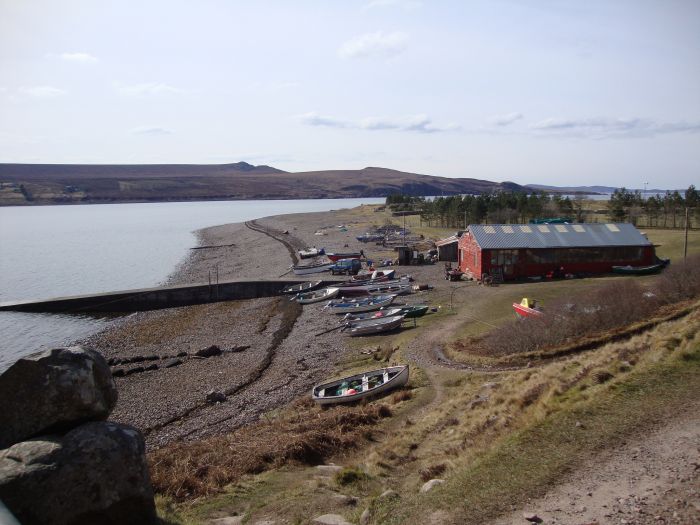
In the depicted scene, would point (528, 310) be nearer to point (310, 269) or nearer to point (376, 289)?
point (376, 289)

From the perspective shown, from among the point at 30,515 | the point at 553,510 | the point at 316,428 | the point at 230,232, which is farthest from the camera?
the point at 230,232

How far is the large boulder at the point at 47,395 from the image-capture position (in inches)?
378

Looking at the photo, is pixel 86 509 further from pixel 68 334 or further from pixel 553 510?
pixel 68 334

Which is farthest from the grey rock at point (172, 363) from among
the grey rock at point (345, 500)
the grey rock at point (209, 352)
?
the grey rock at point (345, 500)

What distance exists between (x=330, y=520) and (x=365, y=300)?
31.3m

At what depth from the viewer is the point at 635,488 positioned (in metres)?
9.79

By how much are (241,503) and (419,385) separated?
36.6 feet

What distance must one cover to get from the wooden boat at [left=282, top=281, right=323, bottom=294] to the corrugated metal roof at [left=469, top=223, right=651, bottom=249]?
47.6 ft

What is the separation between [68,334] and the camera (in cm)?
4269

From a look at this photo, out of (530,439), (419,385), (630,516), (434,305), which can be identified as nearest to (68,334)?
(434,305)

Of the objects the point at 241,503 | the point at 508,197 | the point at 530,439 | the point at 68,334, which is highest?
the point at 508,197

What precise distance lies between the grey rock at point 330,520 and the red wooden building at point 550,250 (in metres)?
35.0

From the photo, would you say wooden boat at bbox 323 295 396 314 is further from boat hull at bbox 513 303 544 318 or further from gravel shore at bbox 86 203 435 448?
boat hull at bbox 513 303 544 318

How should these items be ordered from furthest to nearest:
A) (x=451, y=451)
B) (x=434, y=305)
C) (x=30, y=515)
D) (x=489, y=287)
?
(x=489, y=287), (x=434, y=305), (x=451, y=451), (x=30, y=515)
